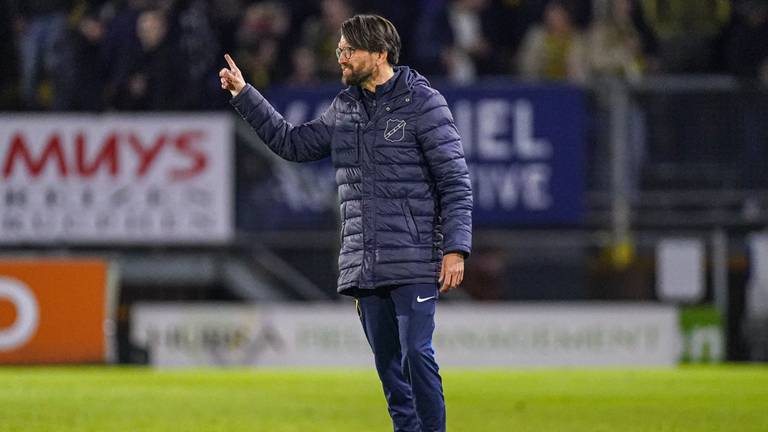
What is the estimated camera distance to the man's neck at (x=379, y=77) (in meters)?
7.79

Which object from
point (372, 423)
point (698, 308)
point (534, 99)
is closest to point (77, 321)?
point (534, 99)

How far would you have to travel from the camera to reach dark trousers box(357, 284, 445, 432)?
25.1ft

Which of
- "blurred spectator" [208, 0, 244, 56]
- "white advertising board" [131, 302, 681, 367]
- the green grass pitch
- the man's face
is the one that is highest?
"blurred spectator" [208, 0, 244, 56]

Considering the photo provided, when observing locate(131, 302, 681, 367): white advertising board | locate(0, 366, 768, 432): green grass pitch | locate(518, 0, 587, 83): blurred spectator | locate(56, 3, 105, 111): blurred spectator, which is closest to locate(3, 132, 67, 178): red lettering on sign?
locate(56, 3, 105, 111): blurred spectator

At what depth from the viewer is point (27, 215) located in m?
19.3

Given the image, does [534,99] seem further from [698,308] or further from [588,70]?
[698,308]

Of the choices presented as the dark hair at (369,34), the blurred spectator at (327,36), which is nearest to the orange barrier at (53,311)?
the blurred spectator at (327,36)

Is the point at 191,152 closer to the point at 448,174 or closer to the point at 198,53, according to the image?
the point at 198,53

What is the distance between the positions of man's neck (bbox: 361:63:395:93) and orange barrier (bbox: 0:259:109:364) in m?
11.9

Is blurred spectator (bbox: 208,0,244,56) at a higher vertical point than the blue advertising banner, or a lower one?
higher

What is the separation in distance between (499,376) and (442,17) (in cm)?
469

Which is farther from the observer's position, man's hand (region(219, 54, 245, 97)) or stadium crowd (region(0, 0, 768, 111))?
stadium crowd (region(0, 0, 768, 111))

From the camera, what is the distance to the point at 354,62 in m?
7.71

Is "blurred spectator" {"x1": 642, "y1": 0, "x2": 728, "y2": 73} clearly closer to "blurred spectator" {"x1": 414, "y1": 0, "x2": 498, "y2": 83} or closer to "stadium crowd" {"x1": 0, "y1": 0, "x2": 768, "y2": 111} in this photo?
"stadium crowd" {"x1": 0, "y1": 0, "x2": 768, "y2": 111}
